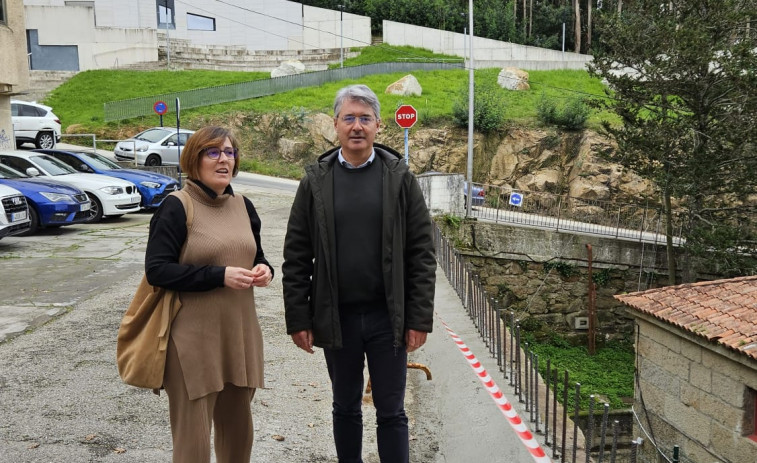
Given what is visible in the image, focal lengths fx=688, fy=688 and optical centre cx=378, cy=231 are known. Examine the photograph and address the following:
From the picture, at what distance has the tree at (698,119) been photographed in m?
18.6

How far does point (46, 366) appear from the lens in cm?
583

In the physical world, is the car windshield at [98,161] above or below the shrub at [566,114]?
below

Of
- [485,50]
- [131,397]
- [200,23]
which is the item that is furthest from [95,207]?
[200,23]

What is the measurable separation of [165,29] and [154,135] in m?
26.9

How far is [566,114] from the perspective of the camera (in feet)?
112

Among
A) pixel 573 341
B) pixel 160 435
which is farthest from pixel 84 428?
pixel 573 341

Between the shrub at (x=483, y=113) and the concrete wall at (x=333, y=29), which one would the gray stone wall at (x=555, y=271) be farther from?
the concrete wall at (x=333, y=29)

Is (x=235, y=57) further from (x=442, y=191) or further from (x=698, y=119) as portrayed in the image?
(x=698, y=119)

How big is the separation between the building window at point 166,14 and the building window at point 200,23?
1.18 meters

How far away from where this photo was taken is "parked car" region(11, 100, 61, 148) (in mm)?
24922

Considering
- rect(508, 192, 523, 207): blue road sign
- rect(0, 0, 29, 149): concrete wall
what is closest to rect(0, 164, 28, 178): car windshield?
rect(0, 0, 29, 149): concrete wall

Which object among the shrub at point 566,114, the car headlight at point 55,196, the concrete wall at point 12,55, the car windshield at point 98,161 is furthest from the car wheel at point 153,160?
the shrub at point 566,114

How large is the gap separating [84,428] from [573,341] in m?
17.1

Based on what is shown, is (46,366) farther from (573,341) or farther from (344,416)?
(573,341)
